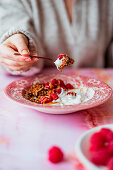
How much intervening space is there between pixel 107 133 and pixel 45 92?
0.34 m

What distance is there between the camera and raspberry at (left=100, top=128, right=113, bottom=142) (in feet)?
1.49

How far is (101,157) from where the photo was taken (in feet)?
1.31

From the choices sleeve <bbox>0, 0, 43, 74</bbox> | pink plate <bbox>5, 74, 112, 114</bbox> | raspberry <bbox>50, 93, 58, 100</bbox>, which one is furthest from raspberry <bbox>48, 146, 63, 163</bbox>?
sleeve <bbox>0, 0, 43, 74</bbox>

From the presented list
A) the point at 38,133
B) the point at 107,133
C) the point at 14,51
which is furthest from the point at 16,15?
the point at 107,133

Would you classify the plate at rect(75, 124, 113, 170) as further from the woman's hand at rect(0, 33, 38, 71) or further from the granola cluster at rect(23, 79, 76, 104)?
the woman's hand at rect(0, 33, 38, 71)

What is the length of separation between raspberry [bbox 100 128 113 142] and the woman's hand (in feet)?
1.17

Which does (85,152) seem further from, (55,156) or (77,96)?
(77,96)

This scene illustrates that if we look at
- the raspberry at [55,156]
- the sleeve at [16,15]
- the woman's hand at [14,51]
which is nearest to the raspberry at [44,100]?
the woman's hand at [14,51]

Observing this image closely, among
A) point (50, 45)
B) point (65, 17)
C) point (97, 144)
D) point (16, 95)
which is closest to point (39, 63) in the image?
point (50, 45)

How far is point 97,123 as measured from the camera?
62cm

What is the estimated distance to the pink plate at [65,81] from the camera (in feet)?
1.94

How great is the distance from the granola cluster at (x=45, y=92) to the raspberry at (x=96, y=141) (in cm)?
26

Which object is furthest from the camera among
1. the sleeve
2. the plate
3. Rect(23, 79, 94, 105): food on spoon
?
A: the sleeve

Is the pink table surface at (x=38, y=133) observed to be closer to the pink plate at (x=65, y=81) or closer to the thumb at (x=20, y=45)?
the pink plate at (x=65, y=81)
